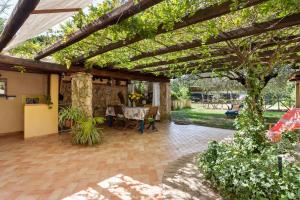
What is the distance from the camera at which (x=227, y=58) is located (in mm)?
5586

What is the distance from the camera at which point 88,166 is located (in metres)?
3.78

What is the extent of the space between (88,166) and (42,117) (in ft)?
Answer: 12.0

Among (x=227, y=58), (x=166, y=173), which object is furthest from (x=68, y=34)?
(x=227, y=58)

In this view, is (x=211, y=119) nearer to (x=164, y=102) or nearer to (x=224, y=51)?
(x=164, y=102)

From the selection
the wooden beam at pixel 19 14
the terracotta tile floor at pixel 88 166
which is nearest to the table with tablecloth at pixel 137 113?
the terracotta tile floor at pixel 88 166

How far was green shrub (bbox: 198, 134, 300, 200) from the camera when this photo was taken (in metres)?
2.06

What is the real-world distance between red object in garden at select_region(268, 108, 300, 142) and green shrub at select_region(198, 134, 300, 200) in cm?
118

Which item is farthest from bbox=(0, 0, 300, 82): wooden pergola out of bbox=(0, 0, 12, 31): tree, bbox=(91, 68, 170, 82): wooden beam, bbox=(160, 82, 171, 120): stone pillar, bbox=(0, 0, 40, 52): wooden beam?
bbox=(160, 82, 171, 120): stone pillar

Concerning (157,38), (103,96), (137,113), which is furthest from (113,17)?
(103,96)

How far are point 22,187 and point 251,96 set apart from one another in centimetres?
348

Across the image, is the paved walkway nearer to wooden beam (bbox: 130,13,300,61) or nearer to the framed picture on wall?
wooden beam (bbox: 130,13,300,61)

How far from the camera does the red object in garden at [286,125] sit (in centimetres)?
406

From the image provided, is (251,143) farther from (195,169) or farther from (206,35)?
(206,35)

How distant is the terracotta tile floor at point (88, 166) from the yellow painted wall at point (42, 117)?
431 mm
